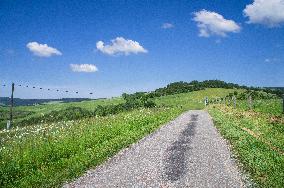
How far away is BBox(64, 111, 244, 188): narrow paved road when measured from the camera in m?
10.7

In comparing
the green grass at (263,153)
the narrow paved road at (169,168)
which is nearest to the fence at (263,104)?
the green grass at (263,153)

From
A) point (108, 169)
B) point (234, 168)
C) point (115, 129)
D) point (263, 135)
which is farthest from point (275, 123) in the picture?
point (108, 169)

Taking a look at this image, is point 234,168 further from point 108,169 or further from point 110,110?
point 110,110

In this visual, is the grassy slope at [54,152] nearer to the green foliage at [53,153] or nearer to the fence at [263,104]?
the green foliage at [53,153]

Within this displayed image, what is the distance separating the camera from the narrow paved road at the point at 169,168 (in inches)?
421

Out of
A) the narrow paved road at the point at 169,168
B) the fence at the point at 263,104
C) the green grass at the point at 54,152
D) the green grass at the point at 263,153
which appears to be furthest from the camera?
the fence at the point at 263,104

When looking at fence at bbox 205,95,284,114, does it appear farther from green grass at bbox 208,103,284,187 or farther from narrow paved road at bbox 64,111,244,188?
narrow paved road at bbox 64,111,244,188

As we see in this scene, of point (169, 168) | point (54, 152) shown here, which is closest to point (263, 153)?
point (169, 168)

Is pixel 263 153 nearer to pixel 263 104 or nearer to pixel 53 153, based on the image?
pixel 53 153

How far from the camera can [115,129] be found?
2230 centimetres

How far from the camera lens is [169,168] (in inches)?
488

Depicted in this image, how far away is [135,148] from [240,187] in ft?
24.9

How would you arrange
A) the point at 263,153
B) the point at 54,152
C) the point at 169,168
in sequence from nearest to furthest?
the point at 169,168 < the point at 263,153 < the point at 54,152

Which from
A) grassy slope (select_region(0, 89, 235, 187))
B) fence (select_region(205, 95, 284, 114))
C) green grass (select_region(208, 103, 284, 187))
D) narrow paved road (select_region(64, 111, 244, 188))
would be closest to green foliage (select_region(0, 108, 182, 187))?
grassy slope (select_region(0, 89, 235, 187))
